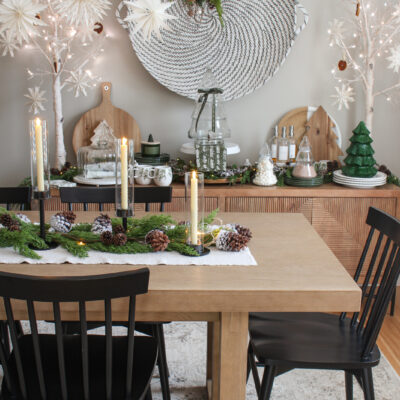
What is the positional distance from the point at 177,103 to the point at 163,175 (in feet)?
2.20

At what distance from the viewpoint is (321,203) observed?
310cm

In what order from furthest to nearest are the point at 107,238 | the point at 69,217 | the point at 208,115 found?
1. the point at 208,115
2. the point at 69,217
3. the point at 107,238

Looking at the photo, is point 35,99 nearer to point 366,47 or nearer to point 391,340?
point 366,47

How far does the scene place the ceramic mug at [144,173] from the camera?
307cm

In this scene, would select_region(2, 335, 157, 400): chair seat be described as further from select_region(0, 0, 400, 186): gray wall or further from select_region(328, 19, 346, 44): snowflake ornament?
select_region(328, 19, 346, 44): snowflake ornament

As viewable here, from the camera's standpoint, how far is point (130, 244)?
176cm

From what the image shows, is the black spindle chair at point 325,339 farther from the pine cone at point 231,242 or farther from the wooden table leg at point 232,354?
Result: the pine cone at point 231,242

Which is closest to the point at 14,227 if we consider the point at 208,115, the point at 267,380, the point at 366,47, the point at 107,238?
the point at 107,238

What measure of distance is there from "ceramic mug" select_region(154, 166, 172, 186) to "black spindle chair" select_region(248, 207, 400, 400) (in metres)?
1.27

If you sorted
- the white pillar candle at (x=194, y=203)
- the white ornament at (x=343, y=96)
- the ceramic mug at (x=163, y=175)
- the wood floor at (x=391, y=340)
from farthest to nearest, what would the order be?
the white ornament at (x=343, y=96), the ceramic mug at (x=163, y=175), the wood floor at (x=391, y=340), the white pillar candle at (x=194, y=203)

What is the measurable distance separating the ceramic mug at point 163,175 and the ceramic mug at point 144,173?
0.11 feet

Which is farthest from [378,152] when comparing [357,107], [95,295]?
[95,295]

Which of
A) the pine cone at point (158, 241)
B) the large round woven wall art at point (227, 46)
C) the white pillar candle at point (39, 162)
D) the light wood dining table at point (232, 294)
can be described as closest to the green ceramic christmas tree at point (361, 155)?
the large round woven wall art at point (227, 46)

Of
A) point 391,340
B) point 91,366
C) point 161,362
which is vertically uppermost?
point 91,366
